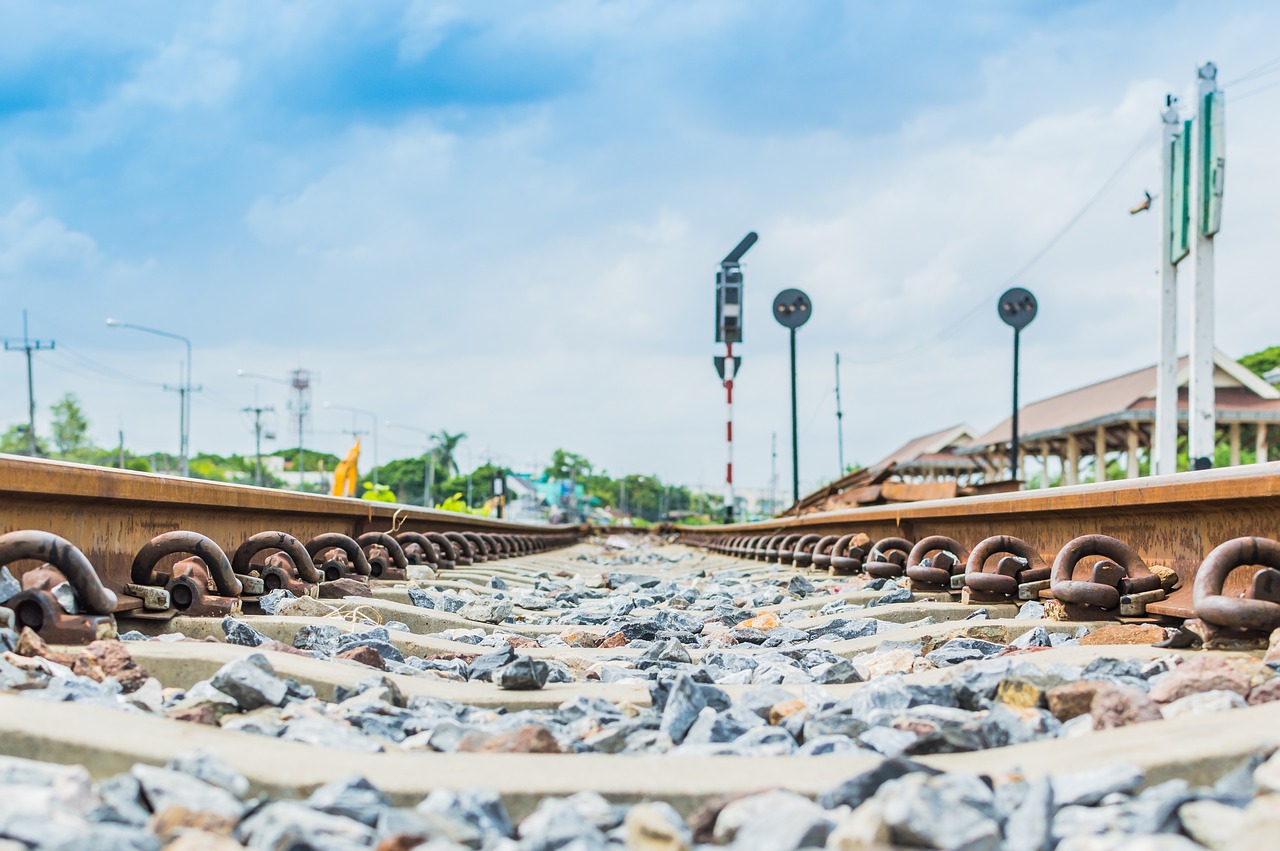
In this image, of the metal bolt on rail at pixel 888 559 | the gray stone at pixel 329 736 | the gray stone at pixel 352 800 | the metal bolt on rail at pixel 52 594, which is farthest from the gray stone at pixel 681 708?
the metal bolt on rail at pixel 888 559

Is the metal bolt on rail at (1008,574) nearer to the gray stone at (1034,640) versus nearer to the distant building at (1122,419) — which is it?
the gray stone at (1034,640)

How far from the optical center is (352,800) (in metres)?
1.50

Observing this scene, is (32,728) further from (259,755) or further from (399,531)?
(399,531)

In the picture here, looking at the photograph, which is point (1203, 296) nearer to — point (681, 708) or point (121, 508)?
point (121, 508)

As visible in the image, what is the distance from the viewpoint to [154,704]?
7.29 ft

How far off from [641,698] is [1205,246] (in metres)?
13.1

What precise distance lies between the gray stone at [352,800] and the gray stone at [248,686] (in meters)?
0.70

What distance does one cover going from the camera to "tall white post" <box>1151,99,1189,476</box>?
14.0 m

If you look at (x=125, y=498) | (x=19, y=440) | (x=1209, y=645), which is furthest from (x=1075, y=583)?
(x=19, y=440)

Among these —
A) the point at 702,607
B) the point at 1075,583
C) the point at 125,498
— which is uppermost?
the point at 125,498

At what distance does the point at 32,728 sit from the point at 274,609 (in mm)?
1988

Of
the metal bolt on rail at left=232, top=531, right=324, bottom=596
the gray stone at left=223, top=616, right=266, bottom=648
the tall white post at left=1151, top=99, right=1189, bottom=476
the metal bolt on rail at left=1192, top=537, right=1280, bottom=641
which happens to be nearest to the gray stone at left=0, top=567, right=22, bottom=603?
the gray stone at left=223, top=616, right=266, bottom=648

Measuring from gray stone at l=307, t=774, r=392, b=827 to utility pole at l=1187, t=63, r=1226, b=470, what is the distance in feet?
42.9

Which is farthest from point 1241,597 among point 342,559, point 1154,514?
point 342,559
